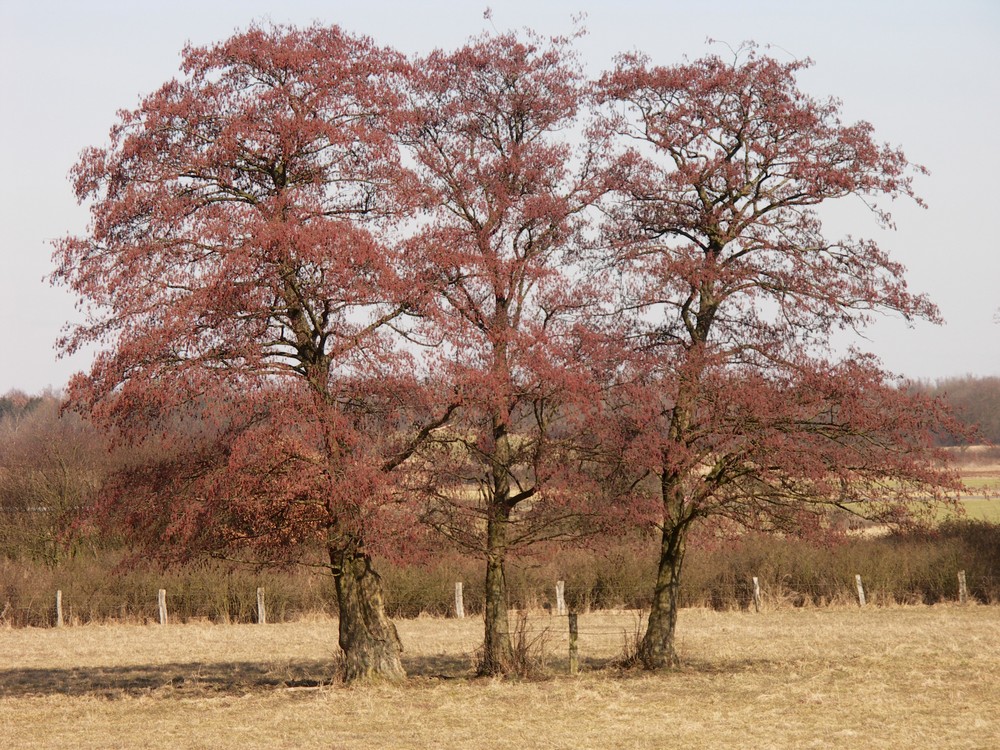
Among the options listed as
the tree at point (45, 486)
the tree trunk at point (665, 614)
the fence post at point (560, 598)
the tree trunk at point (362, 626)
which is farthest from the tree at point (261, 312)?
the tree at point (45, 486)

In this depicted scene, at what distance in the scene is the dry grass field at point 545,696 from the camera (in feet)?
48.6

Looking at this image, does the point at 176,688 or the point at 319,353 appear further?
the point at 176,688

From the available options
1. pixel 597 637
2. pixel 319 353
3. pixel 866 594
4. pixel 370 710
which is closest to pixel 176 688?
pixel 370 710

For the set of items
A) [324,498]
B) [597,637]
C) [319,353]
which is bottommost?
[597,637]

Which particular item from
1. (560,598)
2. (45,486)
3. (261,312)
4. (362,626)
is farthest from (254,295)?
(45,486)

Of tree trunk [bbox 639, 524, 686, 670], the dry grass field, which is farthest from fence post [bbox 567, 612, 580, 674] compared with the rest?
tree trunk [bbox 639, 524, 686, 670]

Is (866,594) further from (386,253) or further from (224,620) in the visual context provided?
(386,253)

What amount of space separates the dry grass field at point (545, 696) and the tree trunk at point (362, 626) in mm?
688

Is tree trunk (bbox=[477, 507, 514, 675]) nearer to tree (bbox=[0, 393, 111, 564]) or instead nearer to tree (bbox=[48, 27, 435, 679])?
tree (bbox=[48, 27, 435, 679])

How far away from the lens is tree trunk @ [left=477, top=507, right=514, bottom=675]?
2034cm

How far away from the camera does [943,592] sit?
36.7 meters

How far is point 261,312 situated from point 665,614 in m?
9.15

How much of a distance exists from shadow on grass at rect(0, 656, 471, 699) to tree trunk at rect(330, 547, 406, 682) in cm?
53

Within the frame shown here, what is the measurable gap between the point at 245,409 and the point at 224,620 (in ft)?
67.2
